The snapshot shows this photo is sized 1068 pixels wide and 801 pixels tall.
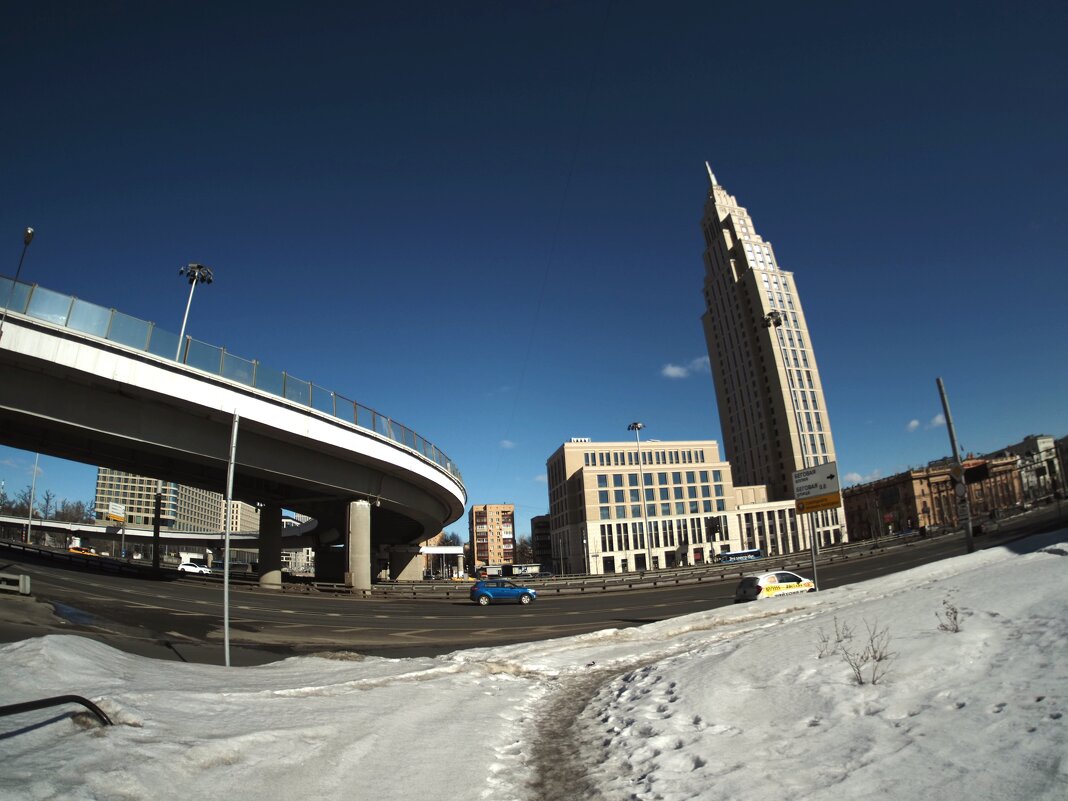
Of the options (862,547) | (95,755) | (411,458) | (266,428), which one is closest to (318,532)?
(411,458)

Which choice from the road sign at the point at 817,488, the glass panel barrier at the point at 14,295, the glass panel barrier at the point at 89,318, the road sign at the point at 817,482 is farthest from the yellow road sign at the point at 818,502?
the glass panel barrier at the point at 14,295

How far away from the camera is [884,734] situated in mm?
4496

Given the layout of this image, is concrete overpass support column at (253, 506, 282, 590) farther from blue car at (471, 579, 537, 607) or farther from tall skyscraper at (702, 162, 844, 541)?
tall skyscraper at (702, 162, 844, 541)

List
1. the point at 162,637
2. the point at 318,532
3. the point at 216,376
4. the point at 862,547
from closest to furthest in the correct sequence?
the point at 162,637, the point at 216,376, the point at 862,547, the point at 318,532

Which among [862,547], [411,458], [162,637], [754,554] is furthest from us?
[754,554]

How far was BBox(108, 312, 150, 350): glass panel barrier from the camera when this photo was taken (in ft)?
69.5

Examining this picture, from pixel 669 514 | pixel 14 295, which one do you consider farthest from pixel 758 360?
pixel 14 295

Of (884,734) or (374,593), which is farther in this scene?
(374,593)

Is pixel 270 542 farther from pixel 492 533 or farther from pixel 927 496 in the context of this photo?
pixel 492 533

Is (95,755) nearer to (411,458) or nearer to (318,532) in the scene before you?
(411,458)

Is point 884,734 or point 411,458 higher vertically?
point 411,458

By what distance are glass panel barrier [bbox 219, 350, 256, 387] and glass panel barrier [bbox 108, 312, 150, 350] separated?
3.27 metres

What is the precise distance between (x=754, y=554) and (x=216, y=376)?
249ft

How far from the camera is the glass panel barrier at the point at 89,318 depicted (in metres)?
20.2
